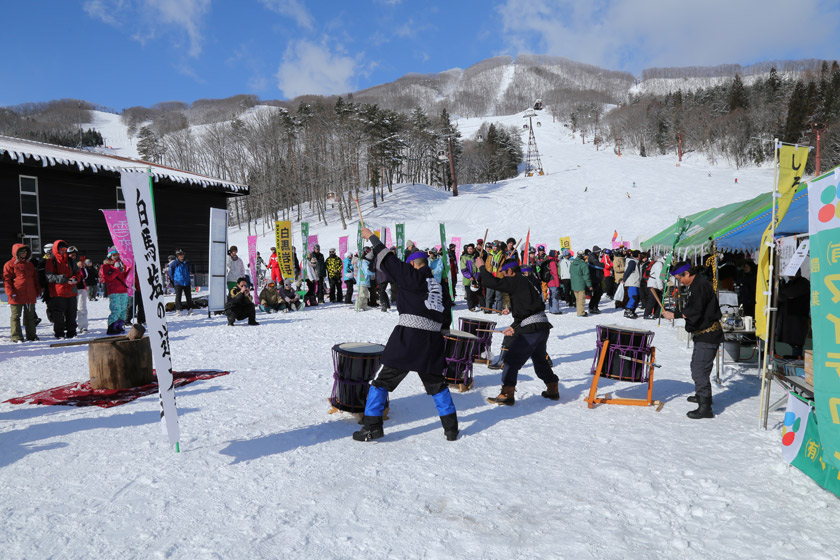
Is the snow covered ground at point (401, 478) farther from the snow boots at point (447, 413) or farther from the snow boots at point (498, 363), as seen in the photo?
the snow boots at point (498, 363)

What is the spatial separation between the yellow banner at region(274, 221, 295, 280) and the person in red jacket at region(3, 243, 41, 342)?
597cm

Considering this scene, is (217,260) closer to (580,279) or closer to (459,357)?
(459,357)

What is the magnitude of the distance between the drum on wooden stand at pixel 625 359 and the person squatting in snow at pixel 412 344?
6.99ft

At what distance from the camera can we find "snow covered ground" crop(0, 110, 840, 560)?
2.75m

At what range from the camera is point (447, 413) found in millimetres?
4281

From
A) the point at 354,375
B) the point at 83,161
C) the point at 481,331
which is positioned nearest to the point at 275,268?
the point at 481,331

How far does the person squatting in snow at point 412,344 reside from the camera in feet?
13.7

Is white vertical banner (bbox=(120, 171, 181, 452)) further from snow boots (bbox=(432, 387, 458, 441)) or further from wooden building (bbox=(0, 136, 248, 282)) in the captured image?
wooden building (bbox=(0, 136, 248, 282))

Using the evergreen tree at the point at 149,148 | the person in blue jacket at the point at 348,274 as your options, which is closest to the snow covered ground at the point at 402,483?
the person in blue jacket at the point at 348,274

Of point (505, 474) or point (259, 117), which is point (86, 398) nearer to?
point (505, 474)

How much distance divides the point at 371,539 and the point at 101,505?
184 centimetres

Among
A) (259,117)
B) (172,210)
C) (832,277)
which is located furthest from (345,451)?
(259,117)

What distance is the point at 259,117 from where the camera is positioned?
2291 inches

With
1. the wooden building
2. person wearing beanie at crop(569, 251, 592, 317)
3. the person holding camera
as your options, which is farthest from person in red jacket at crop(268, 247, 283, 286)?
the wooden building
